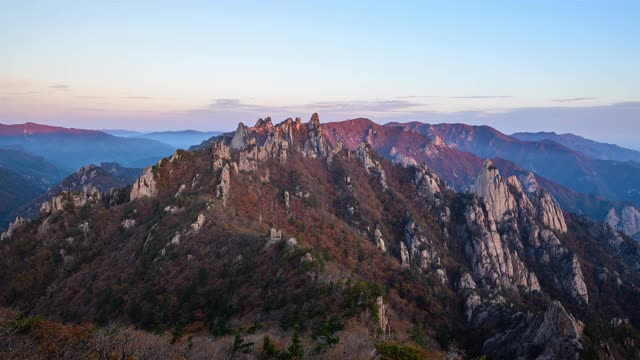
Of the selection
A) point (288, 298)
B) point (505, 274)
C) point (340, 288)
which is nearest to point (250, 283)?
→ point (288, 298)

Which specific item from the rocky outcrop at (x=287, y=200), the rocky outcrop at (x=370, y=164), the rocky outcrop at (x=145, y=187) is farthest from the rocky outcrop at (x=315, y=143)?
the rocky outcrop at (x=145, y=187)

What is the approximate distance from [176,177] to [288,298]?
181 feet

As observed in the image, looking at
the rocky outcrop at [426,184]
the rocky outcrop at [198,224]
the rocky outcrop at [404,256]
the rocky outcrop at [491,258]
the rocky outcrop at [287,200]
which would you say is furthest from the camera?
the rocky outcrop at [426,184]

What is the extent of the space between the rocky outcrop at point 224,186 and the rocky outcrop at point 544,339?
5428 cm

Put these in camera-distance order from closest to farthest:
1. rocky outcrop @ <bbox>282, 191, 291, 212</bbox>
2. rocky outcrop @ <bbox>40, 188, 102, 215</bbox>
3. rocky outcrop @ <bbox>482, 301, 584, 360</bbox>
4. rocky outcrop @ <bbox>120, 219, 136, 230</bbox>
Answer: rocky outcrop @ <bbox>482, 301, 584, 360</bbox>, rocky outcrop @ <bbox>120, 219, 136, 230</bbox>, rocky outcrop @ <bbox>40, 188, 102, 215</bbox>, rocky outcrop @ <bbox>282, 191, 291, 212</bbox>

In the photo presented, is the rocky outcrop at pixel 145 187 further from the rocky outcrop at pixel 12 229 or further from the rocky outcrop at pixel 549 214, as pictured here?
the rocky outcrop at pixel 549 214

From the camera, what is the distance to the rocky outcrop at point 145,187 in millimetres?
79812

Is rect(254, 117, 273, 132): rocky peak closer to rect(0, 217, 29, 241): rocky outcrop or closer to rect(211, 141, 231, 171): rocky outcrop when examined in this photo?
rect(211, 141, 231, 171): rocky outcrop

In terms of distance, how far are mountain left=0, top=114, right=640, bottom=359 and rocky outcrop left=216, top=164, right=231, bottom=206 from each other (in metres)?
0.57

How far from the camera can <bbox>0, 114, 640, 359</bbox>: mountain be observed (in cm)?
3938

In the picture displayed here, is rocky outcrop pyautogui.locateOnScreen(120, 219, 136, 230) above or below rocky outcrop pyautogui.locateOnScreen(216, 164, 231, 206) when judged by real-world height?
below

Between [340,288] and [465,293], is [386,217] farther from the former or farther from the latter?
[340,288]

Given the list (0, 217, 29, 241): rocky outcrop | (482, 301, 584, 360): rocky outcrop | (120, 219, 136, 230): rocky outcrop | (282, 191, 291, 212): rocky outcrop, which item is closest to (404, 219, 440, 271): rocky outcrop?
(282, 191, 291, 212): rocky outcrop

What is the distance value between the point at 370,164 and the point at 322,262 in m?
98.2
